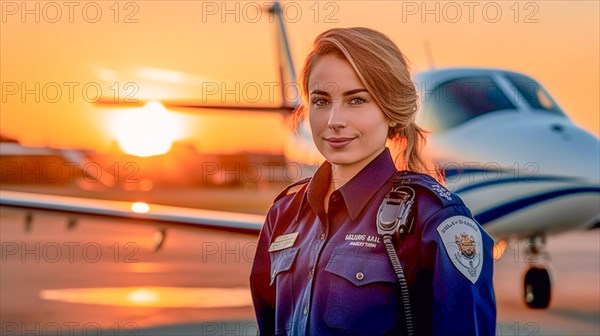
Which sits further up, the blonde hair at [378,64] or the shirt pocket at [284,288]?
the blonde hair at [378,64]

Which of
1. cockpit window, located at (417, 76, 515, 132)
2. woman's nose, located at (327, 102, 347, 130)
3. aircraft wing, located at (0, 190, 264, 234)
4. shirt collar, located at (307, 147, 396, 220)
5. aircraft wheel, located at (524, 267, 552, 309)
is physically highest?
cockpit window, located at (417, 76, 515, 132)

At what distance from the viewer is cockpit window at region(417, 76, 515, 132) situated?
873 cm

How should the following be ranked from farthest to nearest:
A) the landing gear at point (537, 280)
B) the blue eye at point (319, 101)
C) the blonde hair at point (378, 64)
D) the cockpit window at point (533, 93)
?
the landing gear at point (537, 280), the cockpit window at point (533, 93), the blue eye at point (319, 101), the blonde hair at point (378, 64)

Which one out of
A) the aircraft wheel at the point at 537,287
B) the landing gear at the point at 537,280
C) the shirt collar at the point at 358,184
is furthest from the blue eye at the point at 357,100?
the aircraft wheel at the point at 537,287

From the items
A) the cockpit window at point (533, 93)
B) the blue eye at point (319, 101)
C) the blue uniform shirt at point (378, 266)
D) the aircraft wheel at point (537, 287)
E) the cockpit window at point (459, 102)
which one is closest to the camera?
the blue uniform shirt at point (378, 266)

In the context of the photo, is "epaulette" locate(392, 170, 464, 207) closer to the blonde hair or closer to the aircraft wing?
the blonde hair

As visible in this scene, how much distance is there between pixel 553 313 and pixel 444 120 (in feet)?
6.56

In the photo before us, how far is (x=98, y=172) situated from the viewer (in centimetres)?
939

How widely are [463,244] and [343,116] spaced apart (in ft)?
1.20

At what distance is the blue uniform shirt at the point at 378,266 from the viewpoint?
196 centimetres

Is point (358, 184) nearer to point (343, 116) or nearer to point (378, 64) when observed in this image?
point (343, 116)

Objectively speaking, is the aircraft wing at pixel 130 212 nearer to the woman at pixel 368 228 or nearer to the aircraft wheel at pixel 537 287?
the aircraft wheel at pixel 537 287

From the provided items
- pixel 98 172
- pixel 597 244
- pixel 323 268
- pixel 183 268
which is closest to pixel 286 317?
pixel 323 268

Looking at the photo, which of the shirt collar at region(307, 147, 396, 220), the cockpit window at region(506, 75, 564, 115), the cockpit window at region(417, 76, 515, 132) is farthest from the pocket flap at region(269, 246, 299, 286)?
the cockpit window at region(506, 75, 564, 115)
